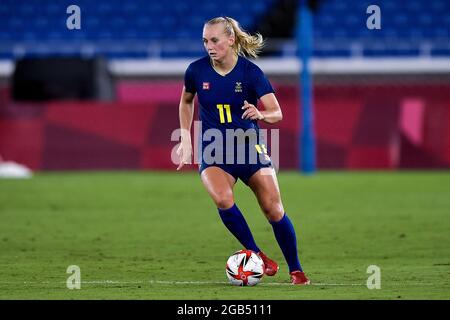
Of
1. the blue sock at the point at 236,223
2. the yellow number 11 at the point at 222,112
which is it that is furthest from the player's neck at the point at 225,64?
the blue sock at the point at 236,223

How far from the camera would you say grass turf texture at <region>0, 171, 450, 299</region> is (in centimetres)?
967

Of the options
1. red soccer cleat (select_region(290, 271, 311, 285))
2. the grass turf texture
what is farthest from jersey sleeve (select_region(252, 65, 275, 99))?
the grass turf texture

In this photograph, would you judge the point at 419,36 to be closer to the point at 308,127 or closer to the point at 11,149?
the point at 308,127

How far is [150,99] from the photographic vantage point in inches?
1173

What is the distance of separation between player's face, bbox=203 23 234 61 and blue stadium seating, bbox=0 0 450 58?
22.9 m

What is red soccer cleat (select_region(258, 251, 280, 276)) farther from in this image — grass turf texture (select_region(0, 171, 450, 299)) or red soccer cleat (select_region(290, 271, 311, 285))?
red soccer cleat (select_region(290, 271, 311, 285))

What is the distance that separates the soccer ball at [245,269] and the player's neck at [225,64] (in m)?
1.55

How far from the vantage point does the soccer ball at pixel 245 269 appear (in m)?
9.81

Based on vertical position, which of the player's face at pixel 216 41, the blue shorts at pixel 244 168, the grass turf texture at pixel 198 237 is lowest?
the grass turf texture at pixel 198 237

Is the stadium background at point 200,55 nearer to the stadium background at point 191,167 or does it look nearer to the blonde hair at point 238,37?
the stadium background at point 191,167

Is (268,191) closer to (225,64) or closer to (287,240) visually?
(287,240)

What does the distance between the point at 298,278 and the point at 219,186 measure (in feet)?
3.32

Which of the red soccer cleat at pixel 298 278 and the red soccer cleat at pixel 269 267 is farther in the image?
the red soccer cleat at pixel 269 267

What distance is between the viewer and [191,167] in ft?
92.5
